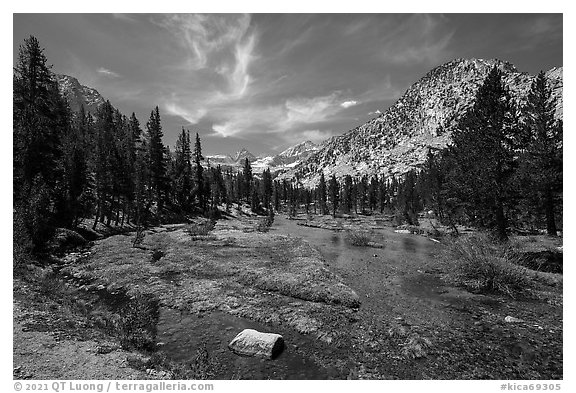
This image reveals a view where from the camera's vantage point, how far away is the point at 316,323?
485 inches

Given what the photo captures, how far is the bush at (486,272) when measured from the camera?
15.5 m

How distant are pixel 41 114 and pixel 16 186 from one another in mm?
14331

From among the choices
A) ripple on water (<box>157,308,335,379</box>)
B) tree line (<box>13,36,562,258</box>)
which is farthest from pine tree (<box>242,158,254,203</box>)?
ripple on water (<box>157,308,335,379</box>)

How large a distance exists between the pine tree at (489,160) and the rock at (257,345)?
2166cm

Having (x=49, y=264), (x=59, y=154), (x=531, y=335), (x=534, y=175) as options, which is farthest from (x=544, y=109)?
(x=59, y=154)

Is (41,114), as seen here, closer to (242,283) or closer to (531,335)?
(242,283)

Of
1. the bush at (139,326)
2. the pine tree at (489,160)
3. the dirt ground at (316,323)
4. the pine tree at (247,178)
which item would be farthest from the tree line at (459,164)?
the pine tree at (247,178)

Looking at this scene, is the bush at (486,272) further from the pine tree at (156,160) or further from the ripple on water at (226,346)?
the pine tree at (156,160)

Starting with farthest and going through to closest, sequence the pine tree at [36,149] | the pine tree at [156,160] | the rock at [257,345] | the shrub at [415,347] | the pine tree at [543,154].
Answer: the pine tree at [156,160], the pine tree at [543,154], the pine tree at [36,149], the rock at [257,345], the shrub at [415,347]

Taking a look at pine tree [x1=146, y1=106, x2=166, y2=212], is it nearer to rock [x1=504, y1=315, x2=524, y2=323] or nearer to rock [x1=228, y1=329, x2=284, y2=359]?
rock [x1=228, y1=329, x2=284, y2=359]

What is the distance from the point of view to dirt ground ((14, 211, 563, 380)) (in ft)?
28.8

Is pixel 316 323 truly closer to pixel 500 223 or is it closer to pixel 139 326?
pixel 139 326

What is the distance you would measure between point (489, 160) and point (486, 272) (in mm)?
11500
